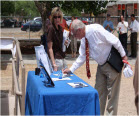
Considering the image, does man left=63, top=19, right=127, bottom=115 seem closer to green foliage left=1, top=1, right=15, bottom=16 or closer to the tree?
the tree

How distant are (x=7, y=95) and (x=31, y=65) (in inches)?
177

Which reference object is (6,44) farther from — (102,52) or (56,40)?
(102,52)

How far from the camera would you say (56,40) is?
542cm

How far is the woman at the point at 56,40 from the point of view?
536 centimetres

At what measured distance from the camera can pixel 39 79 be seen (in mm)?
4445

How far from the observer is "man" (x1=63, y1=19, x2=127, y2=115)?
4512 mm

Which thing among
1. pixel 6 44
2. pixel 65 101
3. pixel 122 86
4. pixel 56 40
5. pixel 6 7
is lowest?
pixel 122 86

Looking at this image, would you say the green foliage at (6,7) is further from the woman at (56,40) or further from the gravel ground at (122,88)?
the woman at (56,40)

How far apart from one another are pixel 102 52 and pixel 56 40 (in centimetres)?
109

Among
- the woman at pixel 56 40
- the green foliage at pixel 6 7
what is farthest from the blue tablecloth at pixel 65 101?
the green foliage at pixel 6 7

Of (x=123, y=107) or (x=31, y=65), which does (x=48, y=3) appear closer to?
(x=31, y=65)

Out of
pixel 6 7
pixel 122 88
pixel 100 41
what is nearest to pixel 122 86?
pixel 122 88

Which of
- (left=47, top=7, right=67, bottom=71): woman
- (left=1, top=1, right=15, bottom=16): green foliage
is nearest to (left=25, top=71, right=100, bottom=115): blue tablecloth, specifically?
(left=47, top=7, right=67, bottom=71): woman

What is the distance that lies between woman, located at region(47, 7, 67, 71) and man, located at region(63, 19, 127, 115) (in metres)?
0.66
